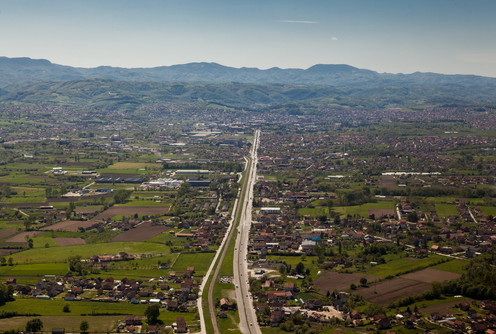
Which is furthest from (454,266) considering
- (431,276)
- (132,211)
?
(132,211)

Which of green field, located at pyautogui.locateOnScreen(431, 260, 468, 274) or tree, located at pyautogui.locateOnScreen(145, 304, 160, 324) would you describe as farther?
green field, located at pyautogui.locateOnScreen(431, 260, 468, 274)

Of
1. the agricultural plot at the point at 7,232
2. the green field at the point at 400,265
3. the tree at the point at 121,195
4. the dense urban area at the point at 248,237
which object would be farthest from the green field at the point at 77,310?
the tree at the point at 121,195

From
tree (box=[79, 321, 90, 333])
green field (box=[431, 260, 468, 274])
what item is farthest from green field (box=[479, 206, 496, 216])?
tree (box=[79, 321, 90, 333])

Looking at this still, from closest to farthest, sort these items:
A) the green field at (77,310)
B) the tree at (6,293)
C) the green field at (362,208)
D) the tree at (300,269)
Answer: the green field at (77,310) < the tree at (6,293) < the tree at (300,269) < the green field at (362,208)

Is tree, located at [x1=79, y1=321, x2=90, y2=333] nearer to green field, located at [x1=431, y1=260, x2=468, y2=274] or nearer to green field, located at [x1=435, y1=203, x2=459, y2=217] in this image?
green field, located at [x1=431, y1=260, x2=468, y2=274]

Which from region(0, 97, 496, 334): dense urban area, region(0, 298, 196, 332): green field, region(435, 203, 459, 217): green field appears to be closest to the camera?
region(0, 298, 196, 332): green field

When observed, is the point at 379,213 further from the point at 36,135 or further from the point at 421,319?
the point at 36,135

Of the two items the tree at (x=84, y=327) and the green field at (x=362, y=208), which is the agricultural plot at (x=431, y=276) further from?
the tree at (x=84, y=327)
